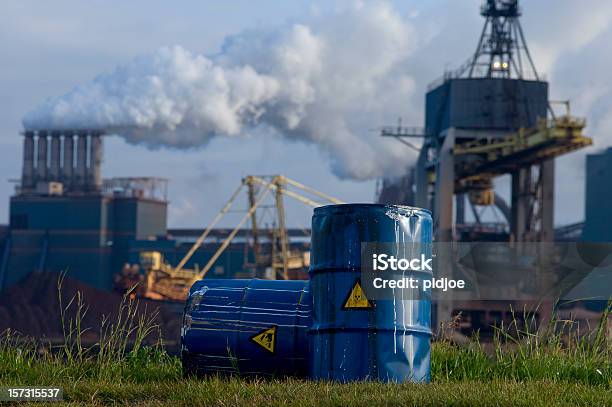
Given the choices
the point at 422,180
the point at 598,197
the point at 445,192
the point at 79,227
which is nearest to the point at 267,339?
the point at 445,192

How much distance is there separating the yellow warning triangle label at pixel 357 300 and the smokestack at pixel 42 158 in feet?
365

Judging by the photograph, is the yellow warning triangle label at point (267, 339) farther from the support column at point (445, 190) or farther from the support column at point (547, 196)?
the support column at point (547, 196)

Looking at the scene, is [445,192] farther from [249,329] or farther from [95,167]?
[95,167]

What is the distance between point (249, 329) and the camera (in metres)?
9.34

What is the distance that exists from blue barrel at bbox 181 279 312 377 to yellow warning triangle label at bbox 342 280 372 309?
0.50 m

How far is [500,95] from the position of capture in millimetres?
69438

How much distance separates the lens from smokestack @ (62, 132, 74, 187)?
115912 millimetres

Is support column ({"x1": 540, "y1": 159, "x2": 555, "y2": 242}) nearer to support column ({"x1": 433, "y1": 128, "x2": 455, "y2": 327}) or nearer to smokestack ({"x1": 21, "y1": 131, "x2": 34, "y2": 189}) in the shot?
Answer: support column ({"x1": 433, "y1": 128, "x2": 455, "y2": 327})

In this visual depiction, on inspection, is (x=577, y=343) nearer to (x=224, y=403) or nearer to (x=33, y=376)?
(x=224, y=403)

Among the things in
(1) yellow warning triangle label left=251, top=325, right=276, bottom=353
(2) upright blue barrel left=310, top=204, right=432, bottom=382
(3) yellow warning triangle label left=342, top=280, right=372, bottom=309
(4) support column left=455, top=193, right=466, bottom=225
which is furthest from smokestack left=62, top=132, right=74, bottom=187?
(3) yellow warning triangle label left=342, top=280, right=372, bottom=309

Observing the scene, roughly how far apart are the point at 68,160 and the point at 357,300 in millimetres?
113258

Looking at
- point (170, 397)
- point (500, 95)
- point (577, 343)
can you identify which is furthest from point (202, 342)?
point (500, 95)

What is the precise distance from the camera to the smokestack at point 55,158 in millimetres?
116062

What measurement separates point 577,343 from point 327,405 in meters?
4.20
